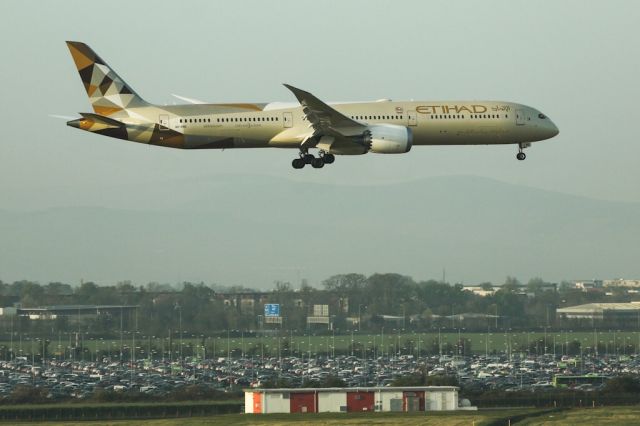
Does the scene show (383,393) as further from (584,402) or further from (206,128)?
(206,128)

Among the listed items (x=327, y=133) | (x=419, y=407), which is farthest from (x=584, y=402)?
(x=327, y=133)

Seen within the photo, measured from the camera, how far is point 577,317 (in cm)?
15025

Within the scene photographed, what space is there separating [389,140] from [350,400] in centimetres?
A: 1623

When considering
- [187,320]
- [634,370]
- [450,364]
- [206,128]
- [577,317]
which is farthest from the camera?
[577,317]

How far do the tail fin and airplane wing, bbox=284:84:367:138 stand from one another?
10855 mm

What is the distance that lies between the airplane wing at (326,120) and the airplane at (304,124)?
59 mm

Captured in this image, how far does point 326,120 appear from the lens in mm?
82312

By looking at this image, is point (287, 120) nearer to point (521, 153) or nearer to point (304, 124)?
point (304, 124)

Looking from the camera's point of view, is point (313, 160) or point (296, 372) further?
point (296, 372)

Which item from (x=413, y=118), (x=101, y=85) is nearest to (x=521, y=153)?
(x=413, y=118)

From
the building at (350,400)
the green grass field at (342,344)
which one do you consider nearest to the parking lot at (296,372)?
the green grass field at (342,344)

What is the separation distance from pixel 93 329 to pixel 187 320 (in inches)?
392

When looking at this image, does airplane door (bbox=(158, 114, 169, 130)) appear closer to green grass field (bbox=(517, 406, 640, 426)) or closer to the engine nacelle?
the engine nacelle

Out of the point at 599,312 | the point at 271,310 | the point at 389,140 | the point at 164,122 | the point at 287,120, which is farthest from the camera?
the point at 599,312
